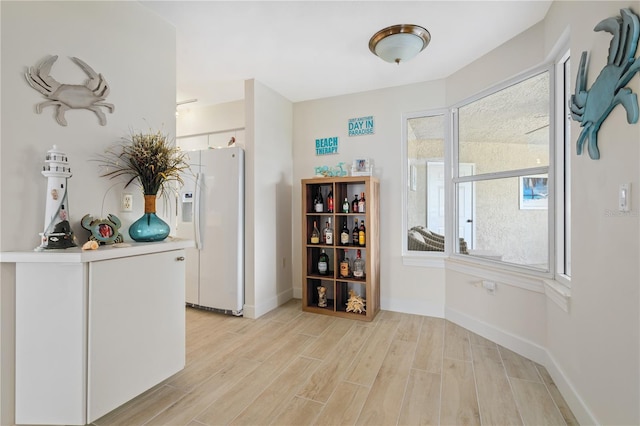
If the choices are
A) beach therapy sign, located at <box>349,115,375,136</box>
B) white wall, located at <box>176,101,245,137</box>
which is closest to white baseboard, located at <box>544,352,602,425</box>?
beach therapy sign, located at <box>349,115,375,136</box>

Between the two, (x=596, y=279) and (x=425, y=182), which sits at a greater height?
(x=425, y=182)

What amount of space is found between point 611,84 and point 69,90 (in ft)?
9.05

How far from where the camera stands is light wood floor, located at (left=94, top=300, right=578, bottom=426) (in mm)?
1674

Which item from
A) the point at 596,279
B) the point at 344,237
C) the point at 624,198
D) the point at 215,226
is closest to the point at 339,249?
the point at 344,237

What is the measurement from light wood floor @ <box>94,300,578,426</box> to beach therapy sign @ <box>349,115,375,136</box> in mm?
2196

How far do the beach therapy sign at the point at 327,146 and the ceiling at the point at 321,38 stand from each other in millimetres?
603

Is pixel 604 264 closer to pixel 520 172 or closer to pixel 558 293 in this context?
pixel 558 293

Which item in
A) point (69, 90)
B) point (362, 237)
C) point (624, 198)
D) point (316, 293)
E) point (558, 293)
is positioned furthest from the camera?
point (316, 293)

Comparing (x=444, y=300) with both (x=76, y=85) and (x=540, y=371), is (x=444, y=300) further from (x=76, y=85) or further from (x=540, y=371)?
(x=76, y=85)

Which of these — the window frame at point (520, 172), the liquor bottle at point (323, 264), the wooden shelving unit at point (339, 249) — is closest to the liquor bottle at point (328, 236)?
the wooden shelving unit at point (339, 249)

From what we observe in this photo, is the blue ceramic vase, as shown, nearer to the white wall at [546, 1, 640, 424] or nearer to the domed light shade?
the domed light shade

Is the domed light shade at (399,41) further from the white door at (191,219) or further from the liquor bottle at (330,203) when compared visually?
the white door at (191,219)

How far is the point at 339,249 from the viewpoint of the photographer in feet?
11.4

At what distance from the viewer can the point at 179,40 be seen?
2441 mm
